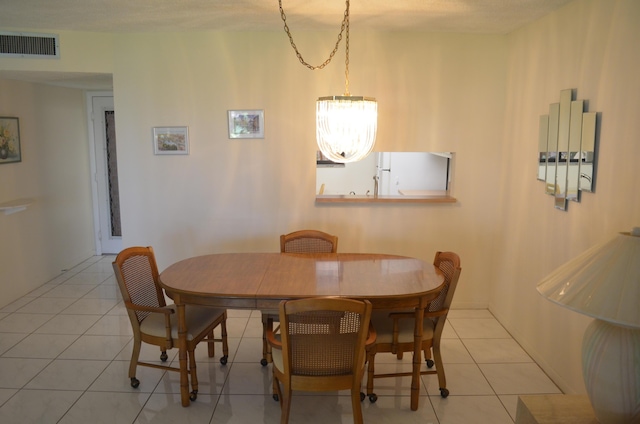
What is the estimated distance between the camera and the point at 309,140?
14.2ft

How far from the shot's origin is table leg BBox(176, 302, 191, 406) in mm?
2826

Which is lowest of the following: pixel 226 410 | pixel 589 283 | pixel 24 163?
pixel 226 410

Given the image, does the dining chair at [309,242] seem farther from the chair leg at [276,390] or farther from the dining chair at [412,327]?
the chair leg at [276,390]

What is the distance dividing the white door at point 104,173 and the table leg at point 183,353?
3.89 meters

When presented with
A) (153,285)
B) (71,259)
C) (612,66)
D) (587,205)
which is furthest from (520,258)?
(71,259)

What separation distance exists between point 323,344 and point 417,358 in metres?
0.74

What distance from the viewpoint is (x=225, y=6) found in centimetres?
338

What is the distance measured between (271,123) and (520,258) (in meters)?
2.28

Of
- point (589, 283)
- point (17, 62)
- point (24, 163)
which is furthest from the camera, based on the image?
point (24, 163)

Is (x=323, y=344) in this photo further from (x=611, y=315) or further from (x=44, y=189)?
(x=44, y=189)

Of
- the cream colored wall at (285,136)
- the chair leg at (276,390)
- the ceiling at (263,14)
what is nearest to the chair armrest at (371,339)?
the chair leg at (276,390)

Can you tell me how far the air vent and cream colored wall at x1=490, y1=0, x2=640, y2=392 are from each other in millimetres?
3744

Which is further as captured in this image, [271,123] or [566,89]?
[271,123]

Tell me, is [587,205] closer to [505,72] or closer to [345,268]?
[345,268]
